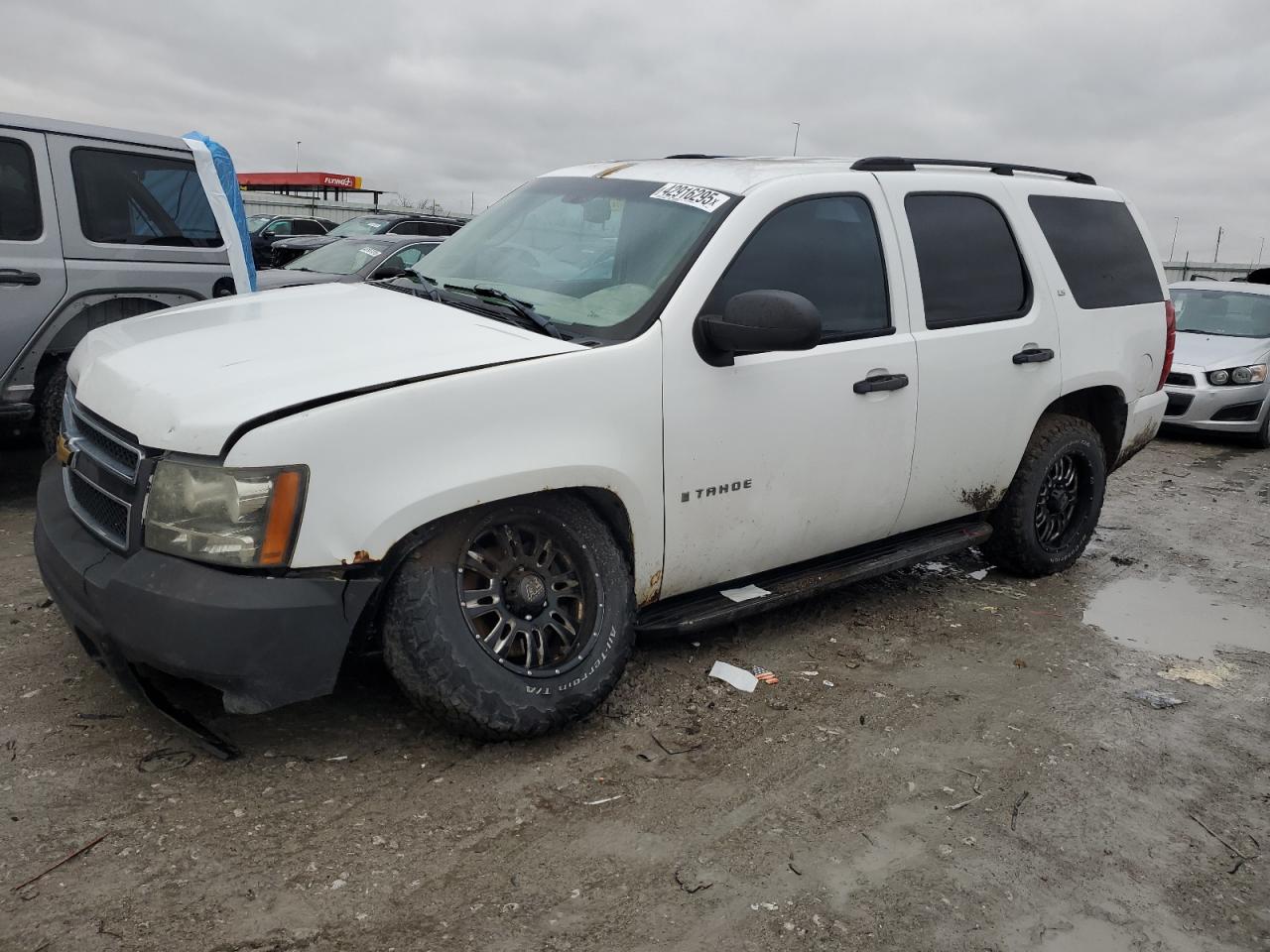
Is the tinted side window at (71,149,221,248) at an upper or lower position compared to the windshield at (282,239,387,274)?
upper

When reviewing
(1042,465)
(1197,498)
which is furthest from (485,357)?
(1197,498)

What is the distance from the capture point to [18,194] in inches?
226

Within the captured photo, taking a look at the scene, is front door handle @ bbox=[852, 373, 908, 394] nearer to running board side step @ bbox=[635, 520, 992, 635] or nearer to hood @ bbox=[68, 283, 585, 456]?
running board side step @ bbox=[635, 520, 992, 635]

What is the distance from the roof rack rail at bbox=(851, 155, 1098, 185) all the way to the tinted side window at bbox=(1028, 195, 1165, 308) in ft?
0.62

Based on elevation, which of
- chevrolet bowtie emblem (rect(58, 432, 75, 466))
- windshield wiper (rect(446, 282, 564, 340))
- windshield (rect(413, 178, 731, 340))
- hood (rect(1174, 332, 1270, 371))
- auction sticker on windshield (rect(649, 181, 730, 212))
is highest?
auction sticker on windshield (rect(649, 181, 730, 212))

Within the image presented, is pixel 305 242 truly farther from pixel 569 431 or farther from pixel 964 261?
pixel 569 431

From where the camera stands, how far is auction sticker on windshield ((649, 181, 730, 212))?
378cm

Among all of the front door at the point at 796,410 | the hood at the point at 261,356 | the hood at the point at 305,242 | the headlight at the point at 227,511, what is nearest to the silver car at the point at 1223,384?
the front door at the point at 796,410

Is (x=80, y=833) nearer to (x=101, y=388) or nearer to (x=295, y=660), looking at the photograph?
(x=295, y=660)

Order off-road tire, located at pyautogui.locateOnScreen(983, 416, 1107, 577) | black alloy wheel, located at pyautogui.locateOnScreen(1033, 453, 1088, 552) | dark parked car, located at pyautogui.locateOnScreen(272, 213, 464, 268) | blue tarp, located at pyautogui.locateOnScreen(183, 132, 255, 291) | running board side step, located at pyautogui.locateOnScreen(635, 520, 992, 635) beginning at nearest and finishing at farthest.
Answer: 1. running board side step, located at pyautogui.locateOnScreen(635, 520, 992, 635)
2. off-road tire, located at pyautogui.locateOnScreen(983, 416, 1107, 577)
3. black alloy wheel, located at pyautogui.locateOnScreen(1033, 453, 1088, 552)
4. blue tarp, located at pyautogui.locateOnScreen(183, 132, 255, 291)
5. dark parked car, located at pyautogui.locateOnScreen(272, 213, 464, 268)

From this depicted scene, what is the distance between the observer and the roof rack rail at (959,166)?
4.31 metres

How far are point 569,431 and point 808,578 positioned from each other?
1361 mm

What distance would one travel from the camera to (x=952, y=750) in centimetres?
352

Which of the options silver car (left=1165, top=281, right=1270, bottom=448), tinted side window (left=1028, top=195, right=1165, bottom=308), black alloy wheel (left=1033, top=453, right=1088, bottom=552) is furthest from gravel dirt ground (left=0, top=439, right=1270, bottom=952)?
silver car (left=1165, top=281, right=1270, bottom=448)
